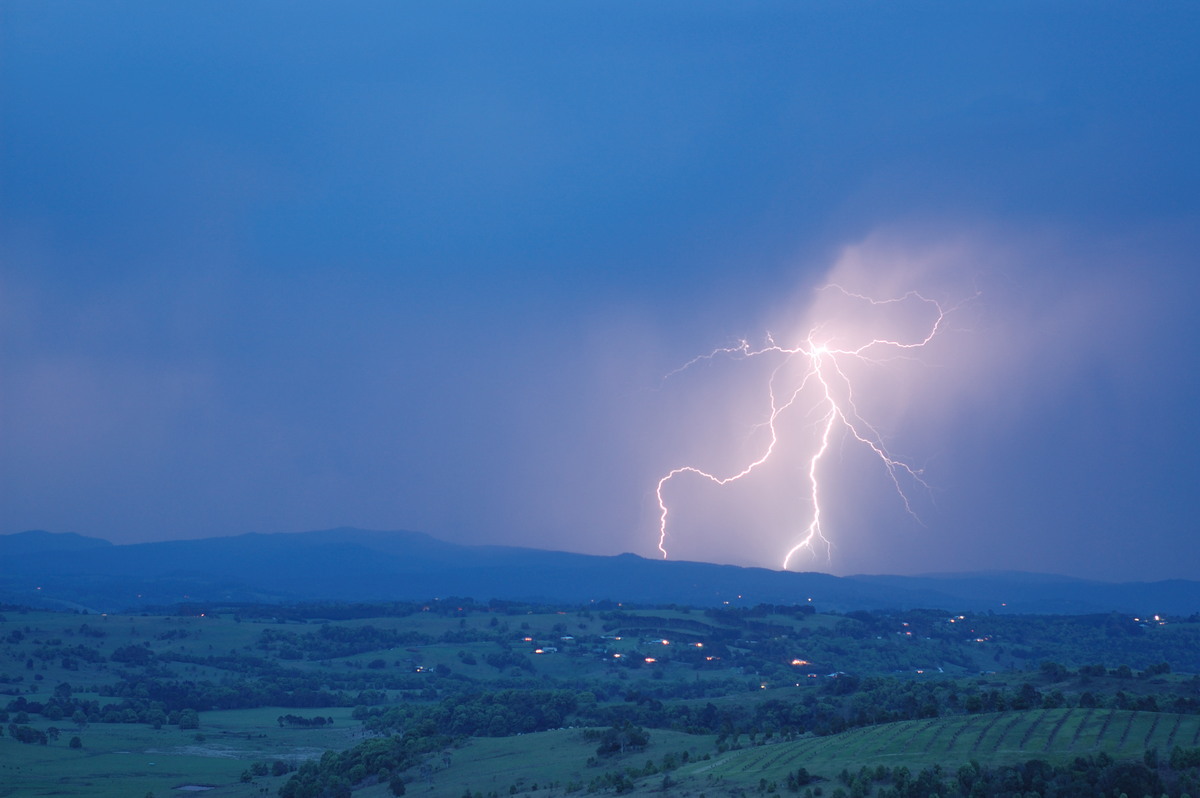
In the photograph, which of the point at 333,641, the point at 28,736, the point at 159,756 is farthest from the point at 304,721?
the point at 333,641

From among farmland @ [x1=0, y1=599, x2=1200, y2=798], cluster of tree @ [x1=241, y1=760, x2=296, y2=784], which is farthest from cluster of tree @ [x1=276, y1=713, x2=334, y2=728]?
cluster of tree @ [x1=241, y1=760, x2=296, y2=784]

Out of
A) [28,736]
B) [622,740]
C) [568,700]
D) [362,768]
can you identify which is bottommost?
[28,736]

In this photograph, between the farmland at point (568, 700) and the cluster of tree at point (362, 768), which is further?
the cluster of tree at point (362, 768)

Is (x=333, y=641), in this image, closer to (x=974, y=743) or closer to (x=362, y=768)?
(x=362, y=768)

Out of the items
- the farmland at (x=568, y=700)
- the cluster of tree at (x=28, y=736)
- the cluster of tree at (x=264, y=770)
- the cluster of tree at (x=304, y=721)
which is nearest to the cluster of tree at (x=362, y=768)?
the farmland at (x=568, y=700)

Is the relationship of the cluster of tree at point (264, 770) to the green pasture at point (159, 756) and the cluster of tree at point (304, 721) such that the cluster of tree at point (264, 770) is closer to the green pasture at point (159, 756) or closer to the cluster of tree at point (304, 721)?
the green pasture at point (159, 756)

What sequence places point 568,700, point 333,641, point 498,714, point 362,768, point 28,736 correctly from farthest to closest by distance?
point 333,641, point 568,700, point 28,736, point 498,714, point 362,768

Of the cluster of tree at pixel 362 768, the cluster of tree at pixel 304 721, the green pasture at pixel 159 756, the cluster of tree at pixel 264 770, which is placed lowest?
the cluster of tree at pixel 304 721

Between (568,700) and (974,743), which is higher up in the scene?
(974,743)

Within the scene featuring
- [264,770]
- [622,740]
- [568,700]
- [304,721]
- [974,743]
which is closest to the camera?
[974,743]

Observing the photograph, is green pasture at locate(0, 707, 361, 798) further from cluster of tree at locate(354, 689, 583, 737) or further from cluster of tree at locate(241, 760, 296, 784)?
cluster of tree at locate(354, 689, 583, 737)

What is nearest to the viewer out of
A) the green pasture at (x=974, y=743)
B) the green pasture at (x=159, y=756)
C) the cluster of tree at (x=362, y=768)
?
the green pasture at (x=974, y=743)

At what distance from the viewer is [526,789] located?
42.2 meters

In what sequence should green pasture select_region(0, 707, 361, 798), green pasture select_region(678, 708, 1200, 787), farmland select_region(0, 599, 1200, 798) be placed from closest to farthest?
green pasture select_region(678, 708, 1200, 787) < farmland select_region(0, 599, 1200, 798) < green pasture select_region(0, 707, 361, 798)
